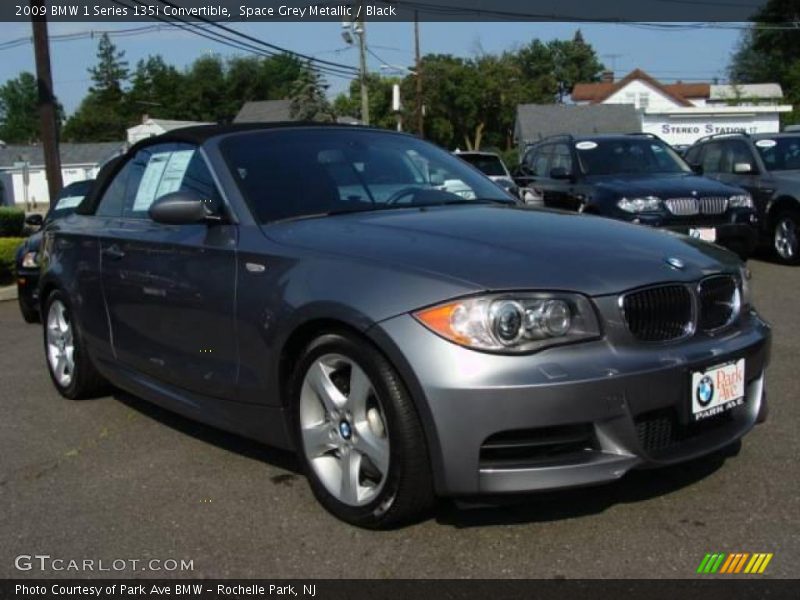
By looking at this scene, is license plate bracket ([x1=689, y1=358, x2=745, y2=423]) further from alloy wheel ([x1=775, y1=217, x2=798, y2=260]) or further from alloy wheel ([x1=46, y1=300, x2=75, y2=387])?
alloy wheel ([x1=775, y1=217, x2=798, y2=260])

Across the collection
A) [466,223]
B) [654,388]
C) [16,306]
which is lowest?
[16,306]

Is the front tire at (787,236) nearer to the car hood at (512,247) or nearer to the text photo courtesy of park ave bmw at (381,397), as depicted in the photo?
the text photo courtesy of park ave bmw at (381,397)

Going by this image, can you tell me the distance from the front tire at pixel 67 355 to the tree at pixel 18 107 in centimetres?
13825

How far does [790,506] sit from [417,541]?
56.5 inches

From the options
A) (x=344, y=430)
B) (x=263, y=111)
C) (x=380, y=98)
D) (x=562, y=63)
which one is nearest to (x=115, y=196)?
(x=344, y=430)

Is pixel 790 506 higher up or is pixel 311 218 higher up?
pixel 311 218

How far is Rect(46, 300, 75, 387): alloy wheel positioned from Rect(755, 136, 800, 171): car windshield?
29.6ft

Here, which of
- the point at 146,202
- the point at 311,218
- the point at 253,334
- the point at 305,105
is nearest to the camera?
the point at 253,334

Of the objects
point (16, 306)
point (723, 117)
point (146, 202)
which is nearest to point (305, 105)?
point (723, 117)

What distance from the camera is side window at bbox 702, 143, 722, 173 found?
Result: 39.9ft

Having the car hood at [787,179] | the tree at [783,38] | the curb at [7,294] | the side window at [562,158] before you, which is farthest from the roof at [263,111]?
the car hood at [787,179]

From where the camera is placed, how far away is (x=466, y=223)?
371cm

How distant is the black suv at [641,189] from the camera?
30.3 ft
